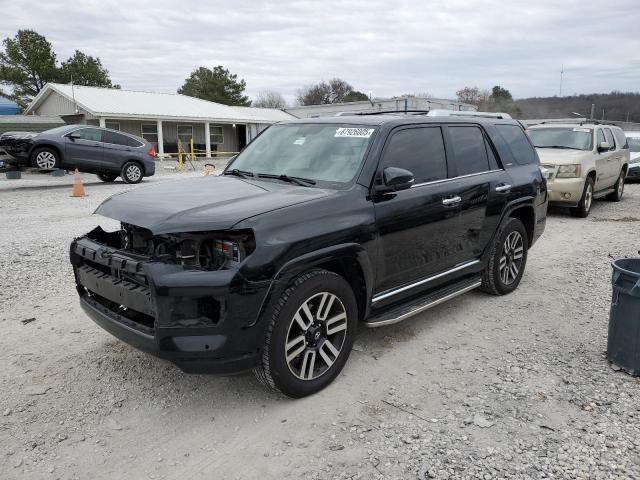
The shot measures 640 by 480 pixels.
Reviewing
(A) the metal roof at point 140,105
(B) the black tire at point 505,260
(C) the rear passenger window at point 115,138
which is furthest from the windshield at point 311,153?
(A) the metal roof at point 140,105

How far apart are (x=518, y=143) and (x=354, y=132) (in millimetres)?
2578

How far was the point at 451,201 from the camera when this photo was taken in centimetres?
455

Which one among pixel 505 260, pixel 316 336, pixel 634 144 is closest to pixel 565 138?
pixel 505 260

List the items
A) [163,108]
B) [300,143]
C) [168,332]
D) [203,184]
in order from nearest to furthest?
[168,332]
[203,184]
[300,143]
[163,108]

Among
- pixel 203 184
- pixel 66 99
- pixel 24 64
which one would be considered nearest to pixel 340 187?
pixel 203 184

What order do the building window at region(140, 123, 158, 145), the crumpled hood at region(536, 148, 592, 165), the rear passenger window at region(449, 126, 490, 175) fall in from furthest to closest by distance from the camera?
the building window at region(140, 123, 158, 145)
the crumpled hood at region(536, 148, 592, 165)
the rear passenger window at region(449, 126, 490, 175)

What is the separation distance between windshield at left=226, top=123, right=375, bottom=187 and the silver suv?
751 cm

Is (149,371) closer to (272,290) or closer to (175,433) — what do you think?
(175,433)

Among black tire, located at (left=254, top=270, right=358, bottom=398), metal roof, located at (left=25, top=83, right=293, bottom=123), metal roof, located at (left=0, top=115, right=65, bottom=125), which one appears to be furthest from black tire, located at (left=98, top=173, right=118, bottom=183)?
black tire, located at (left=254, top=270, right=358, bottom=398)

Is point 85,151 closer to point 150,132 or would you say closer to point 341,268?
point 341,268

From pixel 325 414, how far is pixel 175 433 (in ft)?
3.10

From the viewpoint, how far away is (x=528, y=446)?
304 cm

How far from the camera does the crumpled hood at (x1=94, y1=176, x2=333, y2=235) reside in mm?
3104

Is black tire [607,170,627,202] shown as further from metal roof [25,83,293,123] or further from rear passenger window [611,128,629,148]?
metal roof [25,83,293,123]
